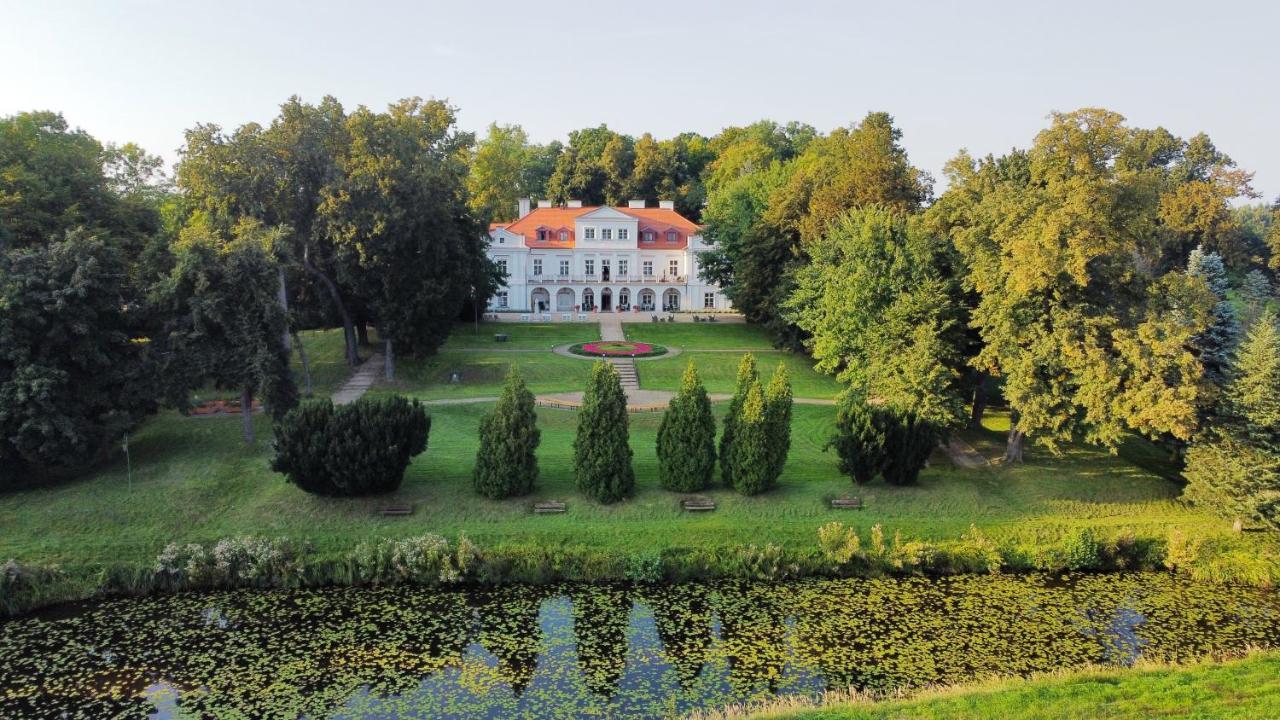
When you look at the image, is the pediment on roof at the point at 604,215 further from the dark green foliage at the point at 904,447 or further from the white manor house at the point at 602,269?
the dark green foliage at the point at 904,447

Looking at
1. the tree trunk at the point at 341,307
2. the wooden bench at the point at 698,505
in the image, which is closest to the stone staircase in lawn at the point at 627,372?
the wooden bench at the point at 698,505

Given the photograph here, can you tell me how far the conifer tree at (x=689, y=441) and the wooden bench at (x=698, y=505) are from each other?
0.67m

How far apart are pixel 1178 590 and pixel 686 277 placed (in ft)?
147

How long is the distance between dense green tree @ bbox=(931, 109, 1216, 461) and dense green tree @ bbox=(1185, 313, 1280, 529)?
117 centimetres

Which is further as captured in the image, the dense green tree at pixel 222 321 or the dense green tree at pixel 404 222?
the dense green tree at pixel 404 222

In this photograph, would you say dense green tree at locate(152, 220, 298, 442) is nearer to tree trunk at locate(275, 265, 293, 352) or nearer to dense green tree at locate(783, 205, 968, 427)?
tree trunk at locate(275, 265, 293, 352)

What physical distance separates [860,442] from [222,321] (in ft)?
68.6

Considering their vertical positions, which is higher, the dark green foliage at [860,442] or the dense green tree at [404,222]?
the dense green tree at [404,222]

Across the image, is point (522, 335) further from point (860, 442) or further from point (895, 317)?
point (860, 442)

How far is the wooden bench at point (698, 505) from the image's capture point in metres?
25.4

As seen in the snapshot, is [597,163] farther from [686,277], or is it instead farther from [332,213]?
[332,213]

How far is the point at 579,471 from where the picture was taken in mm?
26047

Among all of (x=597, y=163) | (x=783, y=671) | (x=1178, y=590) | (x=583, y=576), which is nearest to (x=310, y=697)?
(x=583, y=576)

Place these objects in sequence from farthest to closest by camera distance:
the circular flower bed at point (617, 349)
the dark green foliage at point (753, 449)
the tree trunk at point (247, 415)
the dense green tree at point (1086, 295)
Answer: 1. the circular flower bed at point (617, 349)
2. the tree trunk at point (247, 415)
3. the dark green foliage at point (753, 449)
4. the dense green tree at point (1086, 295)
